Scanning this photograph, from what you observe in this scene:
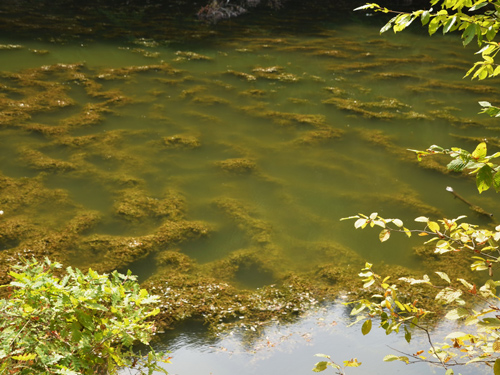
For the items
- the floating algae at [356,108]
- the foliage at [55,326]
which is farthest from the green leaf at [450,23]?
the floating algae at [356,108]

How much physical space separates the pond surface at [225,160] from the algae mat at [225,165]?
0.05ft

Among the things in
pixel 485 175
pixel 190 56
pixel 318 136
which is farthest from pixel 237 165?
pixel 190 56

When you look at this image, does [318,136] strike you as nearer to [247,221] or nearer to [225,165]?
[225,165]

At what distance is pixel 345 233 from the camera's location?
10.5 ft

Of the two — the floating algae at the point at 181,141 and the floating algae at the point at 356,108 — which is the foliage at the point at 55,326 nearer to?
the floating algae at the point at 181,141

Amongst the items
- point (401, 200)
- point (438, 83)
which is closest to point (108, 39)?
point (438, 83)

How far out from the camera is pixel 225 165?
3973 millimetres

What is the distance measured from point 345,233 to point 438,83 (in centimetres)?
378

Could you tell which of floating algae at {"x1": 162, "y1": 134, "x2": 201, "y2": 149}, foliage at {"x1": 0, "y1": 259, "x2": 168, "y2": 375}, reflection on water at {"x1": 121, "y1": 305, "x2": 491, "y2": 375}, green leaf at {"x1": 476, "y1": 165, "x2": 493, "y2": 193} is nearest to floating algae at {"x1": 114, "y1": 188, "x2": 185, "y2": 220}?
floating algae at {"x1": 162, "y1": 134, "x2": 201, "y2": 149}

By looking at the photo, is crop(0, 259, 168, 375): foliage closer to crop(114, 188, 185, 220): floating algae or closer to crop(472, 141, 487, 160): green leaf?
crop(472, 141, 487, 160): green leaf

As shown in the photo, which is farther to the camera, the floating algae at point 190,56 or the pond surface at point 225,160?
the floating algae at point 190,56

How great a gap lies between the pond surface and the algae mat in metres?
0.01

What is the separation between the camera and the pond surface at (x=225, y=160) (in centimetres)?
291

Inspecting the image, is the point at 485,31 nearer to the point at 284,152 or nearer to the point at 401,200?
the point at 401,200
